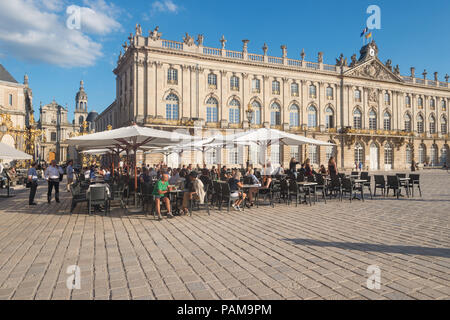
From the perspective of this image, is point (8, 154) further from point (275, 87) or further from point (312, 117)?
point (312, 117)

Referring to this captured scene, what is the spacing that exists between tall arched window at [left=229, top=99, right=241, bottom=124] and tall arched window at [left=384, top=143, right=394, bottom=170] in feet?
79.5

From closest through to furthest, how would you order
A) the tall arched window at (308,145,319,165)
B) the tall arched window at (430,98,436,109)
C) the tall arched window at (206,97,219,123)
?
the tall arched window at (206,97,219,123), the tall arched window at (308,145,319,165), the tall arched window at (430,98,436,109)

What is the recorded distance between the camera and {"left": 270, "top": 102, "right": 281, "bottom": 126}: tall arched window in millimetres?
34781

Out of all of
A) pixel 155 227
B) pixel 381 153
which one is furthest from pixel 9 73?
pixel 381 153

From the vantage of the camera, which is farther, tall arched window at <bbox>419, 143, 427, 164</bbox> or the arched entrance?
tall arched window at <bbox>419, 143, 427, 164</bbox>

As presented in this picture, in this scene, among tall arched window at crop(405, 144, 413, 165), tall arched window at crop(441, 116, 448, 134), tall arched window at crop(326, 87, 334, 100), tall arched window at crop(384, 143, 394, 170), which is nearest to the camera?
tall arched window at crop(326, 87, 334, 100)

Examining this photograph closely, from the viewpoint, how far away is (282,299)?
2.98m

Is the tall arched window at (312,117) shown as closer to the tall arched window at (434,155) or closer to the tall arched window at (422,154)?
the tall arched window at (422,154)

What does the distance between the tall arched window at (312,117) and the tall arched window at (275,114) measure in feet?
15.4

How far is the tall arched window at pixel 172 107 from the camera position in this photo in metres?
30.0

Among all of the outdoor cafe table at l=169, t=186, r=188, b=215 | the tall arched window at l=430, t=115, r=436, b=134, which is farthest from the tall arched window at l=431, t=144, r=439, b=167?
the outdoor cafe table at l=169, t=186, r=188, b=215

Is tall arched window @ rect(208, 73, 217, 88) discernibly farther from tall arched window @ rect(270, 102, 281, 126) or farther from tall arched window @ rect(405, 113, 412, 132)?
tall arched window @ rect(405, 113, 412, 132)

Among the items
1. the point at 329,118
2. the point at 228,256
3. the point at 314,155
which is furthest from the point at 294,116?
the point at 228,256
